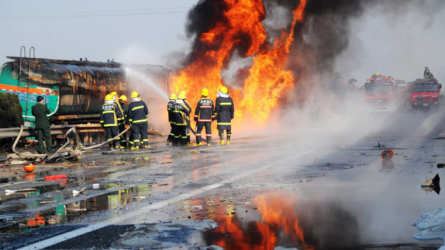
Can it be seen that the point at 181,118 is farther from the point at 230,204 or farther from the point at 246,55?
the point at 230,204

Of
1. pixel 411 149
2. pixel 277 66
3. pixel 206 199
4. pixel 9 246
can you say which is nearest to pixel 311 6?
pixel 277 66

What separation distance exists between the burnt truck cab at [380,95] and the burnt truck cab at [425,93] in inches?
99.9

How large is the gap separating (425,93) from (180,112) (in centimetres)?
3467

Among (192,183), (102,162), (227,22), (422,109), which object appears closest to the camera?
(192,183)

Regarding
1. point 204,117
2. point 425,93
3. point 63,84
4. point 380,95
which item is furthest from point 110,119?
point 425,93

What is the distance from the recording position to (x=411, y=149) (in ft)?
56.7

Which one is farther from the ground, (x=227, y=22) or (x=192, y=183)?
(x=227, y=22)

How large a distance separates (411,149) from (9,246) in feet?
43.1

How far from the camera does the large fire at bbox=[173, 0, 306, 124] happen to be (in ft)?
100

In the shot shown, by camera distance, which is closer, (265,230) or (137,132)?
(265,230)

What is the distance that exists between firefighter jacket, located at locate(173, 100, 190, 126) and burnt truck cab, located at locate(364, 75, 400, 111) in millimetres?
30609

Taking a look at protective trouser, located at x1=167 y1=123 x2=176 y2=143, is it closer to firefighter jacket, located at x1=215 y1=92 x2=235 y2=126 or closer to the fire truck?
firefighter jacket, located at x1=215 y1=92 x2=235 y2=126

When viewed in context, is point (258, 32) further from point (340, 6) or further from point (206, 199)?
point (206, 199)

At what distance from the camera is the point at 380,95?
50125 mm
